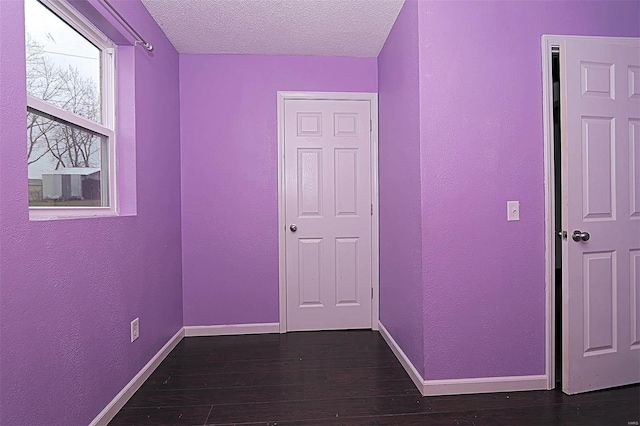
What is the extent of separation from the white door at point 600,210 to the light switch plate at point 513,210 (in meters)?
0.26

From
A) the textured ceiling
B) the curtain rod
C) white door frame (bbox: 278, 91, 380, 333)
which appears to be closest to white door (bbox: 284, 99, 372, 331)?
white door frame (bbox: 278, 91, 380, 333)

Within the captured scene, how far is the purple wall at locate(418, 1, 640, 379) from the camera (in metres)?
1.97

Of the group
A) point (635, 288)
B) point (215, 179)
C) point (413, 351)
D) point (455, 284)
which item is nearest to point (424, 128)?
point (455, 284)

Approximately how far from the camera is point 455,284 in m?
1.99

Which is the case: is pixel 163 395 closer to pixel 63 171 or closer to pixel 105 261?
pixel 105 261

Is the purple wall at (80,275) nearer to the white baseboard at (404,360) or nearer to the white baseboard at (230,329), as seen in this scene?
the white baseboard at (230,329)

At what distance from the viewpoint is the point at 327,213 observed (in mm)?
3051

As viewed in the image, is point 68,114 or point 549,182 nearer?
point 68,114

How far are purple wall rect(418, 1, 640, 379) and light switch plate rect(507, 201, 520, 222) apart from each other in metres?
0.03

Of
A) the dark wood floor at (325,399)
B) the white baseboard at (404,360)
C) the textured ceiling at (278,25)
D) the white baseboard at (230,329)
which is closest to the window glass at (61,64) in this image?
the textured ceiling at (278,25)

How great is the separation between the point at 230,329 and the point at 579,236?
2681 mm

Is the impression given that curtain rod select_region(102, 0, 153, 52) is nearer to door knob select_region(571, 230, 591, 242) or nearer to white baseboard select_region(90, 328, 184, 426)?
white baseboard select_region(90, 328, 184, 426)

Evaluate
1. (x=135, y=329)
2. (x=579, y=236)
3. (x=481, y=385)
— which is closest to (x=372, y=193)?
(x=579, y=236)

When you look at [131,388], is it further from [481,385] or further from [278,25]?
[278,25]
